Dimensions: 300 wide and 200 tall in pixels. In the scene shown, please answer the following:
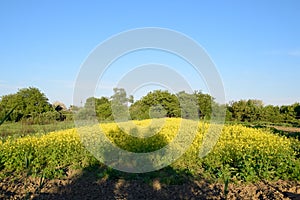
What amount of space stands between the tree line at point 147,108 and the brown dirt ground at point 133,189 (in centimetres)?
373

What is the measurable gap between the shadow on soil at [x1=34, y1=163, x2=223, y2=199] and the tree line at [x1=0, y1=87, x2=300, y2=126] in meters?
3.55

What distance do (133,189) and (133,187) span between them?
11cm

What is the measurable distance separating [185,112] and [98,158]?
15091 mm

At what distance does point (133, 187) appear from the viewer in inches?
217

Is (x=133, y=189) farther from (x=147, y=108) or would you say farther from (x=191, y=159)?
(x=147, y=108)

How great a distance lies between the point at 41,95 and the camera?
29250 millimetres

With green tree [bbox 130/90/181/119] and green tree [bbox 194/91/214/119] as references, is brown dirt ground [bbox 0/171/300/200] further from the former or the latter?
green tree [bbox 194/91/214/119]

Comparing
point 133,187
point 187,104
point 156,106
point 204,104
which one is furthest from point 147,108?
point 133,187

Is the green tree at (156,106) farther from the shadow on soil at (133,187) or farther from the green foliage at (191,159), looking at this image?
the shadow on soil at (133,187)

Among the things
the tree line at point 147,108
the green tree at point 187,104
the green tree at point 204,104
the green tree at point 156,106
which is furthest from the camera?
the green tree at point 204,104

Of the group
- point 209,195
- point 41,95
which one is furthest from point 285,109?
point 209,195

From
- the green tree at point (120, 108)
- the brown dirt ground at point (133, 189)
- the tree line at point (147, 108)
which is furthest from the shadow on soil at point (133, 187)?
the green tree at point (120, 108)

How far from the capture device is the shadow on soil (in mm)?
5044

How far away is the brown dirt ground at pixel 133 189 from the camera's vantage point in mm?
5012
